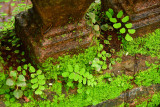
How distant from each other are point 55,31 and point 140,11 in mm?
1105

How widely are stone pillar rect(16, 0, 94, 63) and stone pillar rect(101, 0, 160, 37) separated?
551 mm

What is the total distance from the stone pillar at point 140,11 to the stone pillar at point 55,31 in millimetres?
551

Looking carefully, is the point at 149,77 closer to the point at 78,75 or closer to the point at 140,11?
the point at 140,11

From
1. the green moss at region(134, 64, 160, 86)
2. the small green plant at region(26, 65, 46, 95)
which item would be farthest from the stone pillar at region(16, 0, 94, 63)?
the green moss at region(134, 64, 160, 86)

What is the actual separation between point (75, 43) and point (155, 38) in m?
1.14

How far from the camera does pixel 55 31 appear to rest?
1.88 metres

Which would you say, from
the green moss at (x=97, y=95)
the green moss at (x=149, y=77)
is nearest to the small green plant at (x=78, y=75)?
the green moss at (x=97, y=95)

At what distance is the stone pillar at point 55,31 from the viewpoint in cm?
176

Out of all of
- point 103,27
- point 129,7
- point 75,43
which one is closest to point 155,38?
point 129,7

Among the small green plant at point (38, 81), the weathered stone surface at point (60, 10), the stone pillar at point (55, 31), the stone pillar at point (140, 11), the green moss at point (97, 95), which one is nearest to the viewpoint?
the weathered stone surface at point (60, 10)

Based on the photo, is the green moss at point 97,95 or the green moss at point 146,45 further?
the green moss at point 146,45

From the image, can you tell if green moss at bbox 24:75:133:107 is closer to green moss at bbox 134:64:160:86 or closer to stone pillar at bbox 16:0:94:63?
green moss at bbox 134:64:160:86

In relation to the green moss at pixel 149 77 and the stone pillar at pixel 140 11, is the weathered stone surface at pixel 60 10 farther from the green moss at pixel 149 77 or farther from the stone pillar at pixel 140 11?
the green moss at pixel 149 77

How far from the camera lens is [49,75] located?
207 centimetres
